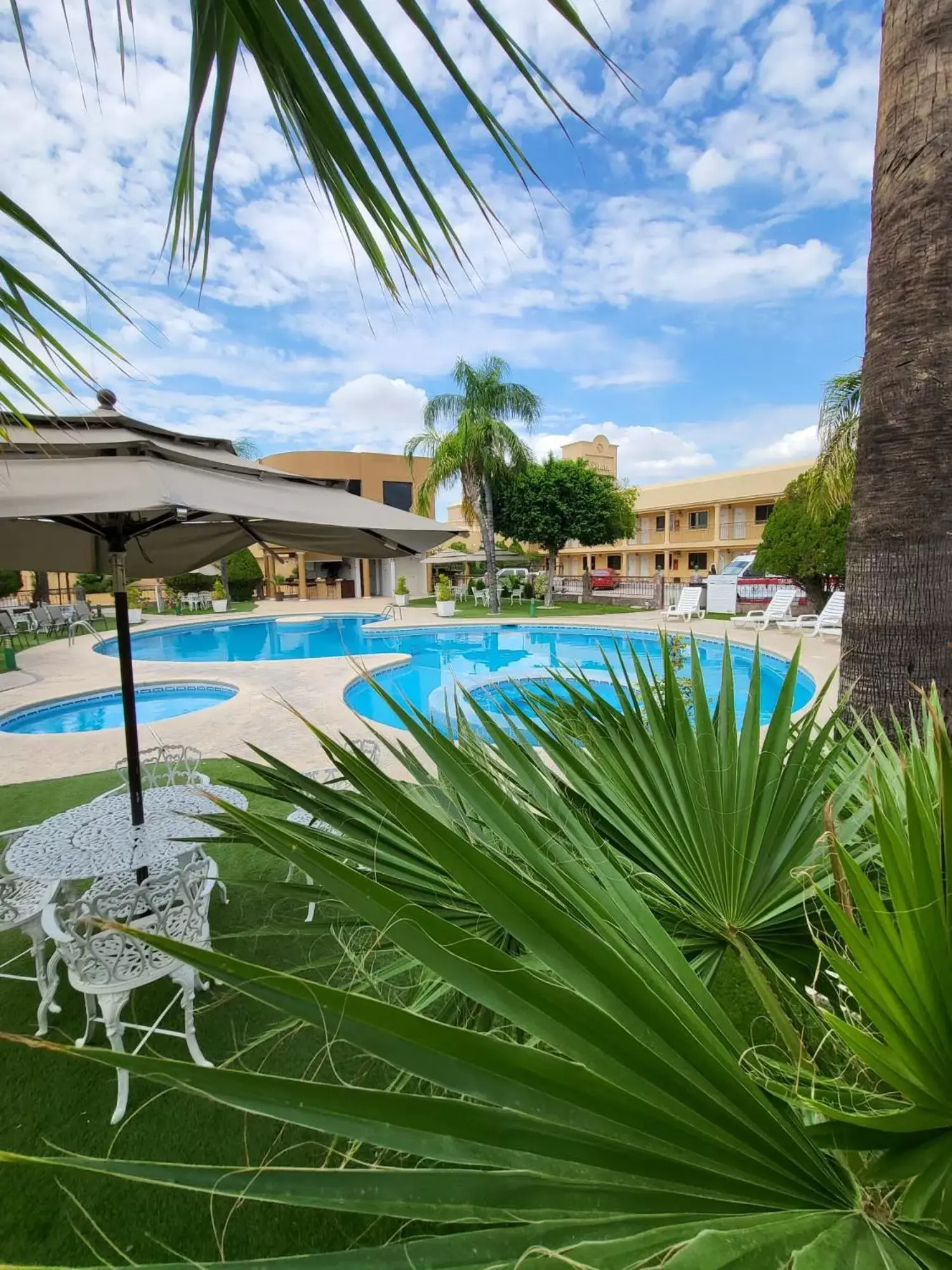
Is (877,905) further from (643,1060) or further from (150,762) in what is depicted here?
(150,762)

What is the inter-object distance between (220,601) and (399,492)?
13066 mm

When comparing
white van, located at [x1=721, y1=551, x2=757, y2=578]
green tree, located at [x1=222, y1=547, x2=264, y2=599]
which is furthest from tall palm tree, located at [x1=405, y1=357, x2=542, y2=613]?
white van, located at [x1=721, y1=551, x2=757, y2=578]

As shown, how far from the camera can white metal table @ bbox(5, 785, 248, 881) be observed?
3.24 meters

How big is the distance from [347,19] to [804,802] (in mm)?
Answer: 2095

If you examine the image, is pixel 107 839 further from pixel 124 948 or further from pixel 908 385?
pixel 908 385

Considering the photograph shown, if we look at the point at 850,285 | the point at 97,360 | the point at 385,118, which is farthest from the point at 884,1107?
the point at 850,285

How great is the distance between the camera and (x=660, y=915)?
4.92 feet

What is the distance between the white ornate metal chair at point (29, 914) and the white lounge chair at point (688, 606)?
68.9 ft

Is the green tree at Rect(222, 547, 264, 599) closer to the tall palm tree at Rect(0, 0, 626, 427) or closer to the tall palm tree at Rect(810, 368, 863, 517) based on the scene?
the tall palm tree at Rect(810, 368, 863, 517)

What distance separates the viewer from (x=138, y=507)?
2453mm

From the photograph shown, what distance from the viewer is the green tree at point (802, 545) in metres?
16.9

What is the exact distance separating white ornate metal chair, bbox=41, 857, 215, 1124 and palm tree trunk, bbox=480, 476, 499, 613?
23597mm

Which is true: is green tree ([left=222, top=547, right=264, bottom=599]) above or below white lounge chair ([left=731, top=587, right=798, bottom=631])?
above

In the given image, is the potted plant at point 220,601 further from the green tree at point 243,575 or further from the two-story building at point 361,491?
the two-story building at point 361,491
